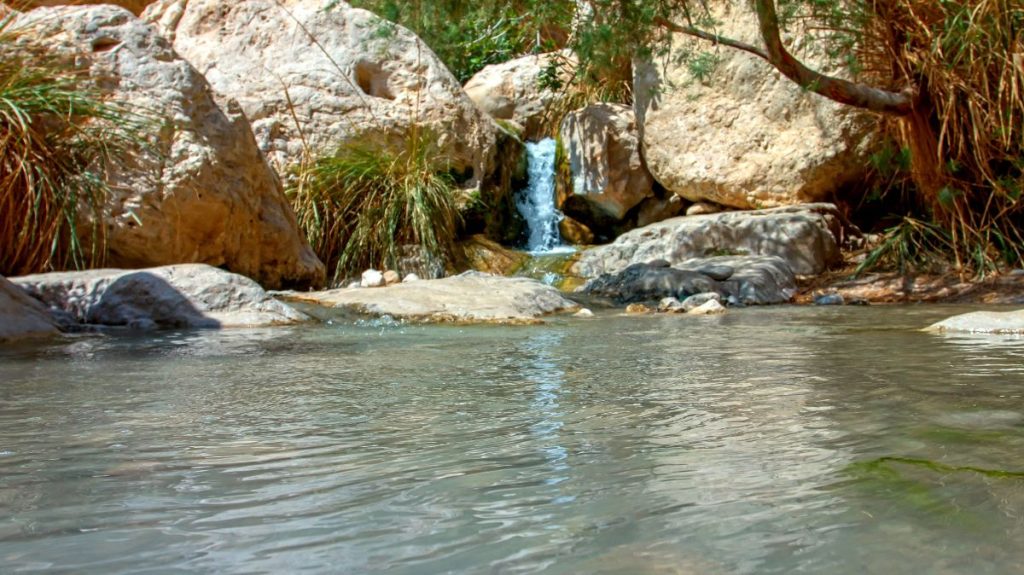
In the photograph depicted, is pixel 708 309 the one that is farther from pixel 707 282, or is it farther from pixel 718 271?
pixel 718 271

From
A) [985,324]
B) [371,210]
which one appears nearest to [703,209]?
[371,210]

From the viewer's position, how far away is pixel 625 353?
382 centimetres

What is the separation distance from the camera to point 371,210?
9.19m

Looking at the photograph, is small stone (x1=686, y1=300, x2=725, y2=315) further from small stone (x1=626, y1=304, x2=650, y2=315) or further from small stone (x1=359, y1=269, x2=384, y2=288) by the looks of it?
small stone (x1=359, y1=269, x2=384, y2=288)

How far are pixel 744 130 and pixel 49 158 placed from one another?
6884 mm

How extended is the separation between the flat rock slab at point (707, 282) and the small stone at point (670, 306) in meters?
0.71

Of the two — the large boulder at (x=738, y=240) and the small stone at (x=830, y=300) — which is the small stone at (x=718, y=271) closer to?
the small stone at (x=830, y=300)

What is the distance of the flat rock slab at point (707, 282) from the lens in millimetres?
7598

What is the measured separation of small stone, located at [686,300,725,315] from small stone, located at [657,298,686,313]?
4.1 inches

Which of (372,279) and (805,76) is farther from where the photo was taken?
(372,279)

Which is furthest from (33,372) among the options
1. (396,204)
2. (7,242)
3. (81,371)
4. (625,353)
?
(396,204)

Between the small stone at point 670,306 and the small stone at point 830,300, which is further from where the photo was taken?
the small stone at point 830,300

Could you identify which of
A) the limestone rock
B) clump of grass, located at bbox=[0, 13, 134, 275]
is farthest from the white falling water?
clump of grass, located at bbox=[0, 13, 134, 275]

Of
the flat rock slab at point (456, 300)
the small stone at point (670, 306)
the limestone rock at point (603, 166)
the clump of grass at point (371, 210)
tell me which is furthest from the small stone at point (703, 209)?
the flat rock slab at point (456, 300)
